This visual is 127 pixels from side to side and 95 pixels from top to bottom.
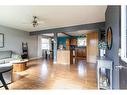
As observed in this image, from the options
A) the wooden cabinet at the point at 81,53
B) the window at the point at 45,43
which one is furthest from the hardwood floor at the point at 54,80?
the window at the point at 45,43

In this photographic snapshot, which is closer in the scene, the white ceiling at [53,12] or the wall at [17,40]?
the white ceiling at [53,12]

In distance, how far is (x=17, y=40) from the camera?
8.31 m

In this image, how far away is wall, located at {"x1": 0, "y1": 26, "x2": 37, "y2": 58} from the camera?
24.2ft

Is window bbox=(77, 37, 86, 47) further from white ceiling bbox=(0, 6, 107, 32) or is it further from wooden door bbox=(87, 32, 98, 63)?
white ceiling bbox=(0, 6, 107, 32)

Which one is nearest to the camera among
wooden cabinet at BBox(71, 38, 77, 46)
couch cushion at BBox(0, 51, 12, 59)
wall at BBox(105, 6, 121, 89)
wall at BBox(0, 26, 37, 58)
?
wall at BBox(105, 6, 121, 89)

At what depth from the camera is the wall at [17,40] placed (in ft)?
24.2

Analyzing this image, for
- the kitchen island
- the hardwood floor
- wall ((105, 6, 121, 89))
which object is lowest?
the hardwood floor

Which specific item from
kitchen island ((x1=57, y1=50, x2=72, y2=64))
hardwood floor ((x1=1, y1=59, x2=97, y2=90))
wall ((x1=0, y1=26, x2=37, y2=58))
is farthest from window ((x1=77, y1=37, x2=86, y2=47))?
hardwood floor ((x1=1, y1=59, x2=97, y2=90))

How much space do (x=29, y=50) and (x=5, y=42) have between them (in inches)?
98.2

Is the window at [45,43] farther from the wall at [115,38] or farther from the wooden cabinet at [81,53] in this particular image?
the wall at [115,38]

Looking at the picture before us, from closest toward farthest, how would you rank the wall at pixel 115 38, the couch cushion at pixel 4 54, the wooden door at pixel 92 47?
the wall at pixel 115 38
the couch cushion at pixel 4 54
the wooden door at pixel 92 47

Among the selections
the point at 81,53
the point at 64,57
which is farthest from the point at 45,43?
the point at 64,57
